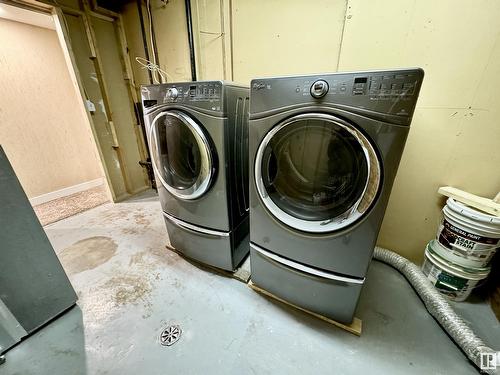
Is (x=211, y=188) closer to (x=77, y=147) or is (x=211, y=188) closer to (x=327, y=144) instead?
(x=327, y=144)

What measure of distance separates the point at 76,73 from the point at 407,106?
9.42 feet

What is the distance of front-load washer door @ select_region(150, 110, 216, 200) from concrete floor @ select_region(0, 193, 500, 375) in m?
0.70

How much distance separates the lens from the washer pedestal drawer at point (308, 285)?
1007 millimetres

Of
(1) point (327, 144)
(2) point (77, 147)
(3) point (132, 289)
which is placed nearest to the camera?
(1) point (327, 144)

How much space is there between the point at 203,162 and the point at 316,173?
63 centimetres

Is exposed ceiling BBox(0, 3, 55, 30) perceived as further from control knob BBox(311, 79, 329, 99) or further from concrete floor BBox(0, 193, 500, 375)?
control knob BBox(311, 79, 329, 99)

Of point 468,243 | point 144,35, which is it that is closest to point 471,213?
point 468,243

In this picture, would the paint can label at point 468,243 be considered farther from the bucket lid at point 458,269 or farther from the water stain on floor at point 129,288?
the water stain on floor at point 129,288

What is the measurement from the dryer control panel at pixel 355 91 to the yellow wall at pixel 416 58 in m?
0.83

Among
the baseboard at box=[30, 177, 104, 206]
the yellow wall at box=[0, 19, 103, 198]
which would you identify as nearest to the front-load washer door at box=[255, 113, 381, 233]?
the yellow wall at box=[0, 19, 103, 198]

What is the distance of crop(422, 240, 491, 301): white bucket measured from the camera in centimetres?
117

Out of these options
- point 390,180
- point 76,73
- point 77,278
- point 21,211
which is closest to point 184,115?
point 21,211

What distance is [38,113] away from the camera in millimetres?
2500

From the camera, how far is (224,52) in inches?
71.4
